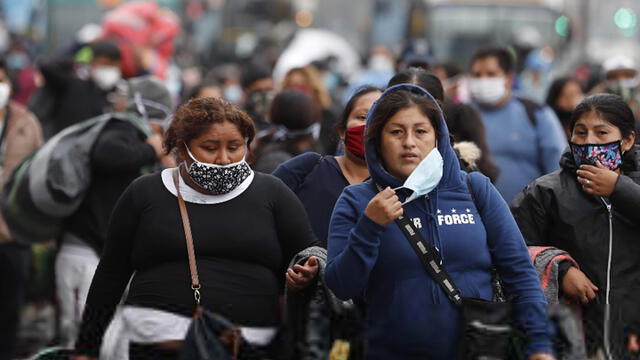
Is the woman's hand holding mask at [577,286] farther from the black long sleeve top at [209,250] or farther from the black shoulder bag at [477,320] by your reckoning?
the black long sleeve top at [209,250]

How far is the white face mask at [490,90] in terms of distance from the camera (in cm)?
898

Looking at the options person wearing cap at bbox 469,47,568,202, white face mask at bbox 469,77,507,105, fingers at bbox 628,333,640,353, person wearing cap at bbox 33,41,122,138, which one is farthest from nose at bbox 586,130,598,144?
person wearing cap at bbox 33,41,122,138

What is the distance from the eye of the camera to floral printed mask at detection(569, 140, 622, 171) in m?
5.59

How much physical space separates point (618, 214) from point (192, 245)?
1.92 metres

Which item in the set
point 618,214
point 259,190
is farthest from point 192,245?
point 618,214

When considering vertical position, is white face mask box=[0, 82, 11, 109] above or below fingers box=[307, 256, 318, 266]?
above

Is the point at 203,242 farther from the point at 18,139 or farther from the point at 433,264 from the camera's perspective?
the point at 18,139

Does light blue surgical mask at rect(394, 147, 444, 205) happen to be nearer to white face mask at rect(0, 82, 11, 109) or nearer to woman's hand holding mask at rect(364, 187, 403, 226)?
woman's hand holding mask at rect(364, 187, 403, 226)

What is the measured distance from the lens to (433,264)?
4461 millimetres

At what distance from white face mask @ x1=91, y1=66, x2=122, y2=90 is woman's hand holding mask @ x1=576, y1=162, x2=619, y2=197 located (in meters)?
5.83

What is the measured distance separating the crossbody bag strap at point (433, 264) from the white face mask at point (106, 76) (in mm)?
6408

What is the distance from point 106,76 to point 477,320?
6689 mm

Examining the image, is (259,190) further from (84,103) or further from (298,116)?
(84,103)

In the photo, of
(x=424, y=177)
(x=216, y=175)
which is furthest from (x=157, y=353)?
(x=424, y=177)
